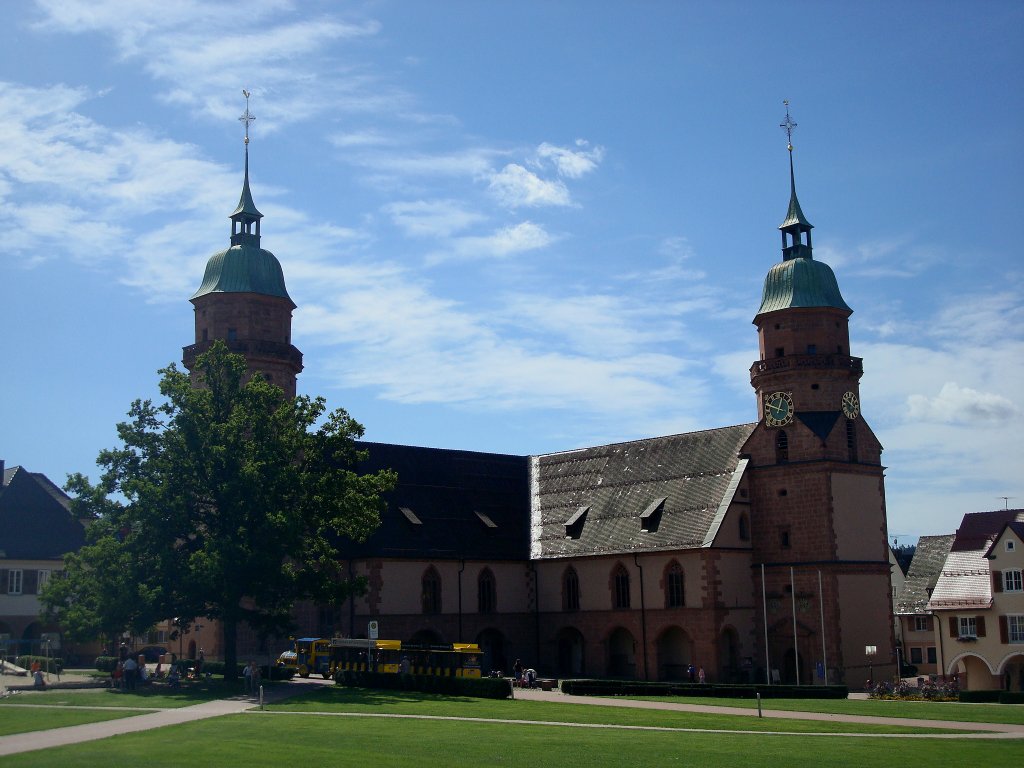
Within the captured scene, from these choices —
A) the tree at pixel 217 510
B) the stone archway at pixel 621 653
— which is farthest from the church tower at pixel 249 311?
the stone archway at pixel 621 653

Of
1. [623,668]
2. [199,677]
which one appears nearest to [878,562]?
[623,668]

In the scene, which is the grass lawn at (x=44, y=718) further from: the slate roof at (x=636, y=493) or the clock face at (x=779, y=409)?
the clock face at (x=779, y=409)

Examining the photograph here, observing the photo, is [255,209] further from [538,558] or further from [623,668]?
[623,668]

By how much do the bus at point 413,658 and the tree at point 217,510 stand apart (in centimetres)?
364

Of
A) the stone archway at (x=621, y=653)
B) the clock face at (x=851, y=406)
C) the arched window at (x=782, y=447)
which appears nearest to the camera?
the arched window at (x=782, y=447)

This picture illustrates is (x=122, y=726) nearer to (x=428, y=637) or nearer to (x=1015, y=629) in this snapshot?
(x=428, y=637)

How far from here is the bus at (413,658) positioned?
57.9m

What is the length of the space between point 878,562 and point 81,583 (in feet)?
147

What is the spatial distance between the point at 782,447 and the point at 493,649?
2355cm

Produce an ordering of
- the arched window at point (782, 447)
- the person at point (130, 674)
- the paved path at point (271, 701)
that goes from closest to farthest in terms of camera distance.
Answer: the paved path at point (271, 701)
the person at point (130, 674)
the arched window at point (782, 447)

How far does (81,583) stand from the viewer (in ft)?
187

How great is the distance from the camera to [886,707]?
4909 cm

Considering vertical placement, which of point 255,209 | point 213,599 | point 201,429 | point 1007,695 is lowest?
point 1007,695

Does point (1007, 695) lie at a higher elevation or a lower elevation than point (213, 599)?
lower
